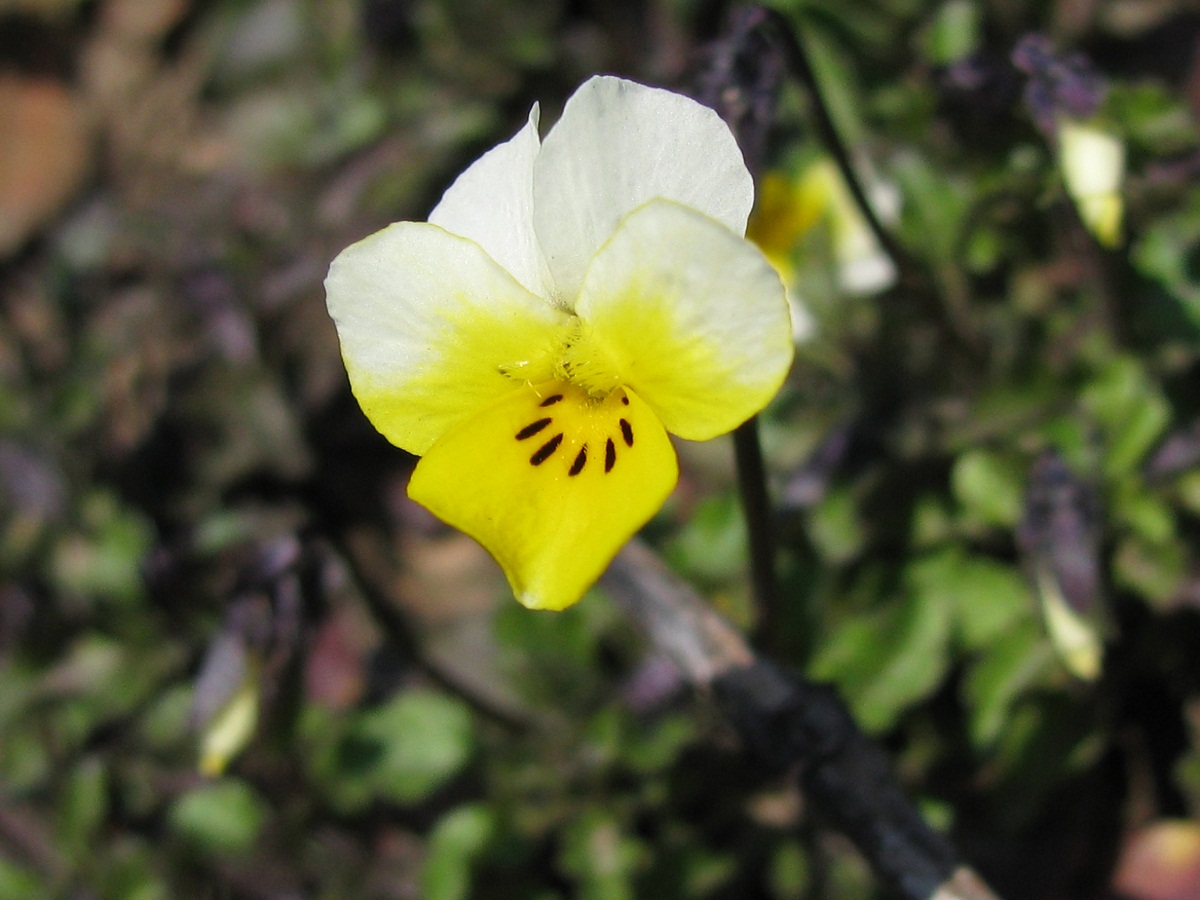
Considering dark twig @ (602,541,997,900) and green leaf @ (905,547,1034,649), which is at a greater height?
dark twig @ (602,541,997,900)

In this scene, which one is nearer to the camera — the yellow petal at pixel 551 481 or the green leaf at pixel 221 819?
the yellow petal at pixel 551 481

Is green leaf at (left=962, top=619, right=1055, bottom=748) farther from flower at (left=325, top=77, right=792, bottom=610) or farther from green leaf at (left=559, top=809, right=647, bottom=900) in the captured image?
flower at (left=325, top=77, right=792, bottom=610)

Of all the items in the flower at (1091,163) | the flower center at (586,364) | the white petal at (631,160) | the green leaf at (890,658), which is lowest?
the green leaf at (890,658)

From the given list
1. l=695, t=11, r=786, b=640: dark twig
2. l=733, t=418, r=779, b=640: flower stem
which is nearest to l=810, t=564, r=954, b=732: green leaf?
l=733, t=418, r=779, b=640: flower stem

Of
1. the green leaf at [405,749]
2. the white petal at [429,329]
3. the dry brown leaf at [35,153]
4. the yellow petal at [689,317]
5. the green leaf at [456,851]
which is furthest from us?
the dry brown leaf at [35,153]

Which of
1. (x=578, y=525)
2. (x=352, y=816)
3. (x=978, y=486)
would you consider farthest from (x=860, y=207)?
(x=352, y=816)

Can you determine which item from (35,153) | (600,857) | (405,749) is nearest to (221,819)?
(405,749)

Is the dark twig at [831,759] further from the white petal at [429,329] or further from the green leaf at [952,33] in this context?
the green leaf at [952,33]

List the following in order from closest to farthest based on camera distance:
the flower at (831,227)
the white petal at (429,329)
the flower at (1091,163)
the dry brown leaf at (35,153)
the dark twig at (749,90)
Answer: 1. the white petal at (429,329)
2. the dark twig at (749,90)
3. the flower at (1091,163)
4. the flower at (831,227)
5. the dry brown leaf at (35,153)

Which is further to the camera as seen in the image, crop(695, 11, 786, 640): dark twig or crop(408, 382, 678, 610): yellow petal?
crop(695, 11, 786, 640): dark twig

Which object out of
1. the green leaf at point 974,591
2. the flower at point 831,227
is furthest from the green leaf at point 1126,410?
the flower at point 831,227
